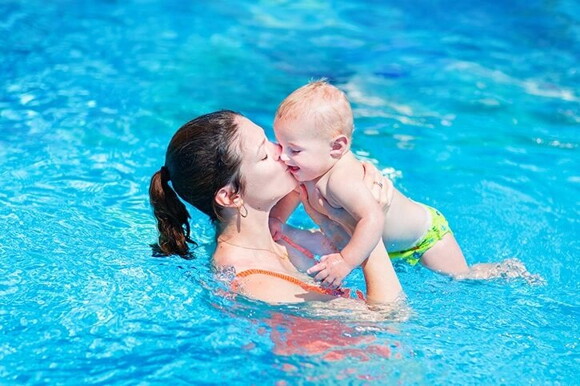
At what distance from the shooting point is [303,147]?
13.2ft

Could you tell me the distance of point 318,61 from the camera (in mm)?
8789

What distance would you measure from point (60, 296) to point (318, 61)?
196 inches

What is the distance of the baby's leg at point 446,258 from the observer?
501cm

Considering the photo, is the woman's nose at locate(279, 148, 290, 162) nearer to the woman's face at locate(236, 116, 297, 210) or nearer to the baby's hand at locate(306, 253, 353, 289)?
the woman's face at locate(236, 116, 297, 210)

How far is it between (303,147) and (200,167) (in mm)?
512

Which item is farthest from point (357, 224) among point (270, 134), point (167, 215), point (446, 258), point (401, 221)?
point (270, 134)

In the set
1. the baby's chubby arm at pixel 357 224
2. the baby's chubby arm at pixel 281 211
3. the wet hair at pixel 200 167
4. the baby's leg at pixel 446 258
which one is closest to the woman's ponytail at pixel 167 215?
the wet hair at pixel 200 167

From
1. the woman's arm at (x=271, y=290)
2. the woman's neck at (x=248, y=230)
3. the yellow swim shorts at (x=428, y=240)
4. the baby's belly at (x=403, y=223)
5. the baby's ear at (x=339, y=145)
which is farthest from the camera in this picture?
the yellow swim shorts at (x=428, y=240)

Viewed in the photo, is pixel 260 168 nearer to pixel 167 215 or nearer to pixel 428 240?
pixel 167 215

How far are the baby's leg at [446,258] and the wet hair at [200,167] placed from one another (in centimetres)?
141

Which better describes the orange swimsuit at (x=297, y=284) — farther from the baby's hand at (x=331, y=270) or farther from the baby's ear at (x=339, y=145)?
the baby's ear at (x=339, y=145)

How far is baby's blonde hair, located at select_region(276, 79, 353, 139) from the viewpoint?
3.95 m

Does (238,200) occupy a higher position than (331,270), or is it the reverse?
(238,200)

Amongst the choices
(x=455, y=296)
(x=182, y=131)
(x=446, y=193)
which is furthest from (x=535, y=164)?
(x=182, y=131)
